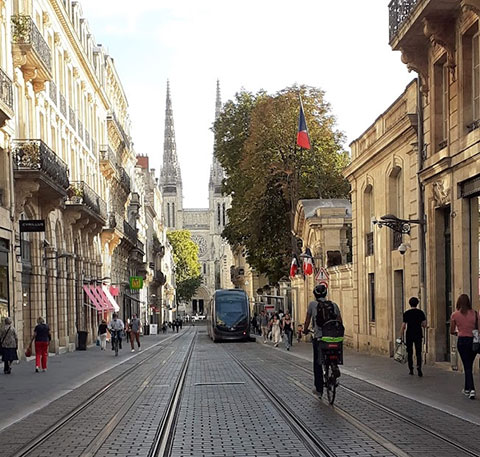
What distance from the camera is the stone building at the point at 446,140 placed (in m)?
19.5

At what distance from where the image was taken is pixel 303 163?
47906mm

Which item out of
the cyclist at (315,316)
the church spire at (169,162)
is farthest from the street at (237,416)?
the church spire at (169,162)

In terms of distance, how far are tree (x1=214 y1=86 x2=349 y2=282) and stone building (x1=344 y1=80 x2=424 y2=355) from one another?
12.9 metres

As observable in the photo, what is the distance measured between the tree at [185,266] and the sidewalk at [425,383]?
12570 cm

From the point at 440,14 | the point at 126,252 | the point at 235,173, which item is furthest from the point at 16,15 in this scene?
the point at 126,252

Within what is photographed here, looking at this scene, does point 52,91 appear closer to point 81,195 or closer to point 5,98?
point 81,195

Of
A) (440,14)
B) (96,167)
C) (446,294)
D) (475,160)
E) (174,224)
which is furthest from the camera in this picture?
(174,224)

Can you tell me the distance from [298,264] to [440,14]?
2720 centimetres

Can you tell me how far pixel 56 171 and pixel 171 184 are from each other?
16395 cm

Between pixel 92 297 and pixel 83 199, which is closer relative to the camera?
pixel 83 199

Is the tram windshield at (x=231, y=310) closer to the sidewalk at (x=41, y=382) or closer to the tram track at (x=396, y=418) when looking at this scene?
the sidewalk at (x=41, y=382)

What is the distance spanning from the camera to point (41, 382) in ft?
66.7

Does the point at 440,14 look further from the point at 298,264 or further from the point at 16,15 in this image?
the point at 298,264

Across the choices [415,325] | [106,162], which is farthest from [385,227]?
[106,162]
